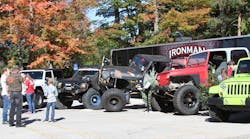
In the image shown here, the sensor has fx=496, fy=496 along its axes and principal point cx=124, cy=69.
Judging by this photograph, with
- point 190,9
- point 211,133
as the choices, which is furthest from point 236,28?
point 211,133

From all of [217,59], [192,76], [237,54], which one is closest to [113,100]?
[192,76]

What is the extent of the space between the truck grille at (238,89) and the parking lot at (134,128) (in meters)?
0.87

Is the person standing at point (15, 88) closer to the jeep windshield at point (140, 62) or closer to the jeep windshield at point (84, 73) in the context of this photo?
the jeep windshield at point (140, 62)

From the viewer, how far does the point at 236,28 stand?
4238cm

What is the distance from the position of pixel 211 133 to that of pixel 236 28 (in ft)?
104

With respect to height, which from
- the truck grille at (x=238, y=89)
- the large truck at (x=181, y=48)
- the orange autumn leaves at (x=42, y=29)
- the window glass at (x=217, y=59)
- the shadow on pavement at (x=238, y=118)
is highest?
the orange autumn leaves at (x=42, y=29)

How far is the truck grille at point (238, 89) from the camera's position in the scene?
13.1 m

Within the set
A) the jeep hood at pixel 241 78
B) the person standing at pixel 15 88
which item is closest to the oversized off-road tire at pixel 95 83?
the person standing at pixel 15 88

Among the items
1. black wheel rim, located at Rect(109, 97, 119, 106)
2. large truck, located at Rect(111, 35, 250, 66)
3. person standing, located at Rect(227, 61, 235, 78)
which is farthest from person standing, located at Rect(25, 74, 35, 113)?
person standing, located at Rect(227, 61, 235, 78)

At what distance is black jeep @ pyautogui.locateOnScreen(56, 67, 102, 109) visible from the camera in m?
20.7

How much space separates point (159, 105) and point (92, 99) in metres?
3.28

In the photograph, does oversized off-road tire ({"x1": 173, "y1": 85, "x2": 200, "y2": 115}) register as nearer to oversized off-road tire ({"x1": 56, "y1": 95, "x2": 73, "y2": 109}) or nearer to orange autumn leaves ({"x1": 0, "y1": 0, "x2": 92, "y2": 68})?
oversized off-road tire ({"x1": 56, "y1": 95, "x2": 73, "y2": 109})

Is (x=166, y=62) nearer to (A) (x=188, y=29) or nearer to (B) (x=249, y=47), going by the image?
(B) (x=249, y=47)

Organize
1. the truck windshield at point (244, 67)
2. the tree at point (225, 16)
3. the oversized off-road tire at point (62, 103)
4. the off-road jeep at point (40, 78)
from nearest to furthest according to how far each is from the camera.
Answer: the truck windshield at point (244, 67), the oversized off-road tire at point (62, 103), the off-road jeep at point (40, 78), the tree at point (225, 16)
